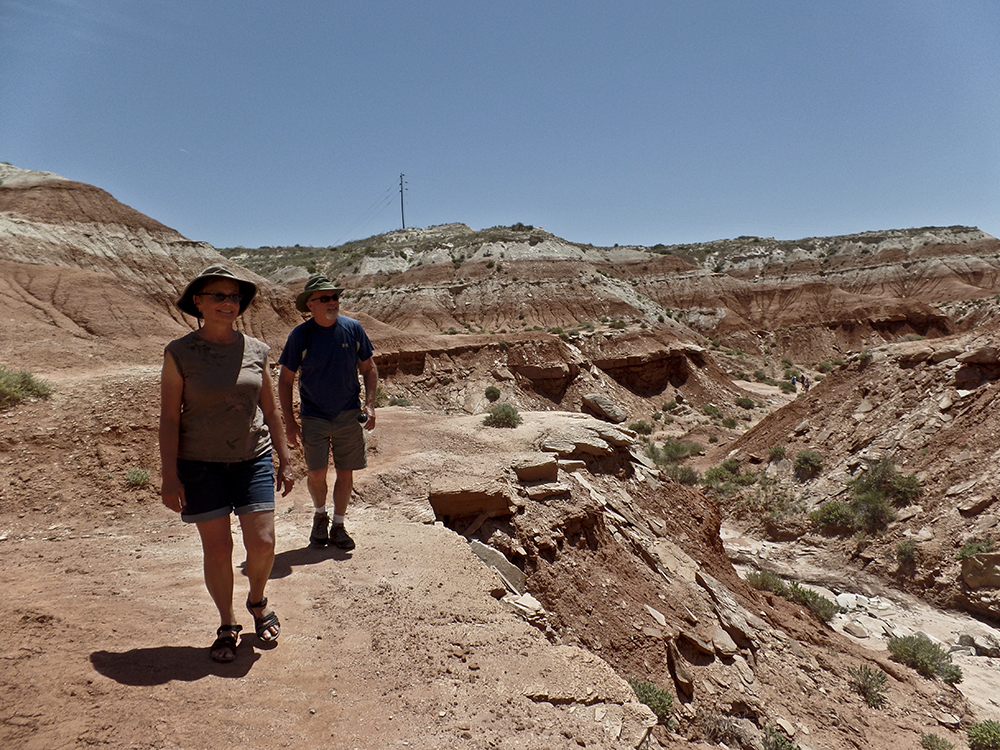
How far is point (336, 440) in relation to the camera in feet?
16.3

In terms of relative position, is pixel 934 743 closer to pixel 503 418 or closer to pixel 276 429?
pixel 503 418

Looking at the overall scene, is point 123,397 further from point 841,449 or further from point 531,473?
point 841,449

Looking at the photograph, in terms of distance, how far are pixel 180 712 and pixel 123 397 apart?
5917 millimetres

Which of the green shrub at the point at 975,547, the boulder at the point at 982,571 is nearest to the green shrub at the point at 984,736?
the boulder at the point at 982,571

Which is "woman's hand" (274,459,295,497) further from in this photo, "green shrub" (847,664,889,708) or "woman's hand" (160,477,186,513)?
"green shrub" (847,664,889,708)

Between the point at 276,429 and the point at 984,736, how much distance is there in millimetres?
8464

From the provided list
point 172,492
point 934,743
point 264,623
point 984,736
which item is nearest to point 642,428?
point 984,736

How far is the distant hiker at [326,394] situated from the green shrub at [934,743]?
6.73m

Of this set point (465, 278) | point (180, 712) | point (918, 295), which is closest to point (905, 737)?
point (180, 712)

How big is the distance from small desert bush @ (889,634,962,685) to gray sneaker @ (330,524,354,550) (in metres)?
8.33

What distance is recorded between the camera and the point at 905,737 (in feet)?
20.9

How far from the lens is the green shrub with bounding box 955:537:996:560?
996cm

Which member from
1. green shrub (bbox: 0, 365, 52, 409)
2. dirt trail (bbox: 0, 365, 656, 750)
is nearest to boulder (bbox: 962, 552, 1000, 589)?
dirt trail (bbox: 0, 365, 656, 750)

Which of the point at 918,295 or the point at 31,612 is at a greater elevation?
the point at 918,295
